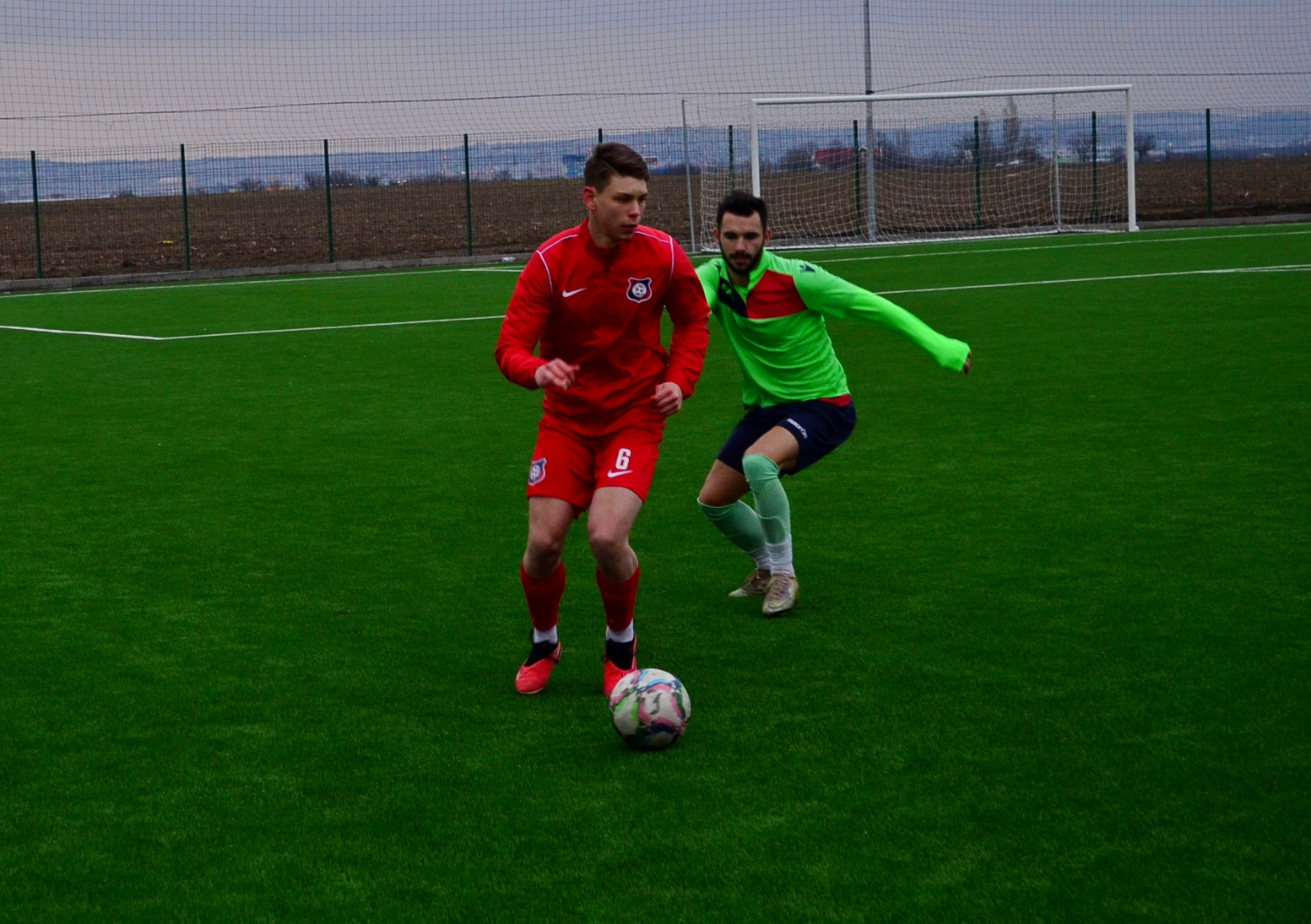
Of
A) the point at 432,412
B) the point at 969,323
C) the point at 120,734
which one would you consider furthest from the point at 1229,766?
the point at 969,323

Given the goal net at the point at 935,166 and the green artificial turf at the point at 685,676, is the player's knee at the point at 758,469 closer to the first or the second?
the green artificial turf at the point at 685,676

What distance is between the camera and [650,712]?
441 centimetres

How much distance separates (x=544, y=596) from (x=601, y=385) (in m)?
0.70

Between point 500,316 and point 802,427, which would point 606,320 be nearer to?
point 802,427

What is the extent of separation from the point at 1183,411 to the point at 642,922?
7.28 metres

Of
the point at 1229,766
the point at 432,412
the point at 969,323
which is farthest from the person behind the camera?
the point at 969,323

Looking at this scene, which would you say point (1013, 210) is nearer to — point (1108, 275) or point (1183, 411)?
point (1108, 275)

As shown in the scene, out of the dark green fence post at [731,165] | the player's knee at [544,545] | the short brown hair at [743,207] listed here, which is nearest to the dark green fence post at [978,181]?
the dark green fence post at [731,165]

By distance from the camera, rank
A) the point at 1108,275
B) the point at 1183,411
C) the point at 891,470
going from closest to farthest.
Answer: the point at 891,470 → the point at 1183,411 → the point at 1108,275

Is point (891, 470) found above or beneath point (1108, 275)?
beneath

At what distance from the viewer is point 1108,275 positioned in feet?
62.3

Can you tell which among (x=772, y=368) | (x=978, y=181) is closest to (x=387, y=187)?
(x=978, y=181)

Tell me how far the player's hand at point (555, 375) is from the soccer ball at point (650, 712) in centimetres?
88

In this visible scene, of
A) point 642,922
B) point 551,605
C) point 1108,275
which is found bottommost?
point 642,922
